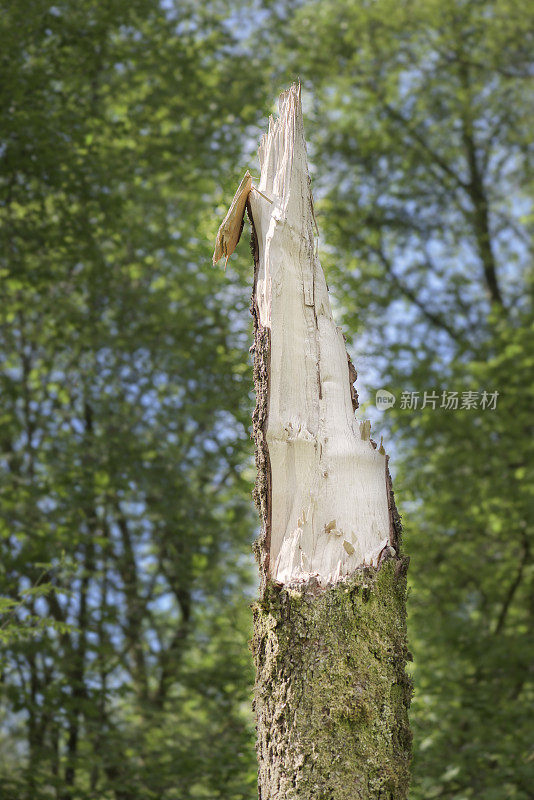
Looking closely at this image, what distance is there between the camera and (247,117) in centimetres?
632

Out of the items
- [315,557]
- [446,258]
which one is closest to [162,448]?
[315,557]

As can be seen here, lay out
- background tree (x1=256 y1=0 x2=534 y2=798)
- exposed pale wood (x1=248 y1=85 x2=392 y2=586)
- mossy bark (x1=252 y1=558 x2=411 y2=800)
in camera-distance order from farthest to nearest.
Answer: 1. background tree (x1=256 y1=0 x2=534 y2=798)
2. exposed pale wood (x1=248 y1=85 x2=392 y2=586)
3. mossy bark (x1=252 y1=558 x2=411 y2=800)

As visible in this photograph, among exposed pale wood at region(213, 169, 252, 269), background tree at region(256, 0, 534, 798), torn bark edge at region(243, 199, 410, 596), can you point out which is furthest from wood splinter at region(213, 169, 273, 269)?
background tree at region(256, 0, 534, 798)

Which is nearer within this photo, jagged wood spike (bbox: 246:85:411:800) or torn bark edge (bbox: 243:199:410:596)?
jagged wood spike (bbox: 246:85:411:800)

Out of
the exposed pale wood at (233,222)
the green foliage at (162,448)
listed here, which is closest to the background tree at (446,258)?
the green foliage at (162,448)

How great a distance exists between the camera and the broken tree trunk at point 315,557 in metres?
1.75

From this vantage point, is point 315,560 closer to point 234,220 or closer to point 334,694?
point 334,694

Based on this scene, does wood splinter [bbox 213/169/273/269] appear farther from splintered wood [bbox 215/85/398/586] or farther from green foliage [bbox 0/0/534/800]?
green foliage [bbox 0/0/534/800]

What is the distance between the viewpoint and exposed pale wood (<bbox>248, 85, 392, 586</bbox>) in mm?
1937

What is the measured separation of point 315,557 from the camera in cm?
191

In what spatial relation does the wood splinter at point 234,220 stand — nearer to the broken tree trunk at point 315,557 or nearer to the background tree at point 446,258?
the broken tree trunk at point 315,557

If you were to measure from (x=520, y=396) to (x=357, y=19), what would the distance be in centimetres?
531

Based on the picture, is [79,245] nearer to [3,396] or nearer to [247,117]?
[3,396]

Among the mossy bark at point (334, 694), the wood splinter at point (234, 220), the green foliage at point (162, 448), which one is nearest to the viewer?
the mossy bark at point (334, 694)
